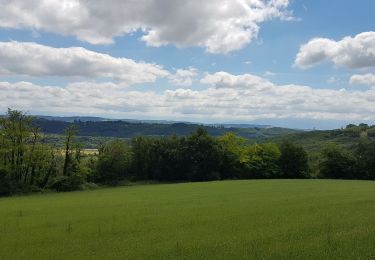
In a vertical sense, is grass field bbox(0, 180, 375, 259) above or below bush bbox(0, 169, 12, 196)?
above

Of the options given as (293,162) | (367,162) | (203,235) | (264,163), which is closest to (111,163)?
(264,163)

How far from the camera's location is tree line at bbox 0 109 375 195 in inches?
3263

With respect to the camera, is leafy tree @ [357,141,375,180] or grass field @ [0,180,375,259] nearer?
grass field @ [0,180,375,259]

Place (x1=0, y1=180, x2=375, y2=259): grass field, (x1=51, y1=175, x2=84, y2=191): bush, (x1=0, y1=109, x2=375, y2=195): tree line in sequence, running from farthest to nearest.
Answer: (x1=0, y1=109, x2=375, y2=195): tree line
(x1=51, y1=175, x2=84, y2=191): bush
(x1=0, y1=180, x2=375, y2=259): grass field

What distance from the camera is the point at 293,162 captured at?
10531 cm

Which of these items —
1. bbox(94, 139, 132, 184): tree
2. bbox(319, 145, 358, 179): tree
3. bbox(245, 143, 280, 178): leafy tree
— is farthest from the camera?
bbox(245, 143, 280, 178): leafy tree

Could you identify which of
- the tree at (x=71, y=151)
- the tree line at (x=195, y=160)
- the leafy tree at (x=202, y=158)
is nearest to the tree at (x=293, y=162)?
the tree line at (x=195, y=160)

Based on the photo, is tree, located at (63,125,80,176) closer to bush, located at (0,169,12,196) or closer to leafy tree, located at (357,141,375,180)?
bush, located at (0,169,12,196)

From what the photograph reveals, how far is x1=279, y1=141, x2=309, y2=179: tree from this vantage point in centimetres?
10431

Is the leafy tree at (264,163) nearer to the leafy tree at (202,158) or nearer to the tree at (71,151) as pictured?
the leafy tree at (202,158)

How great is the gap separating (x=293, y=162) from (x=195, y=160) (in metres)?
24.4

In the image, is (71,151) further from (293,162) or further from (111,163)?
(293,162)

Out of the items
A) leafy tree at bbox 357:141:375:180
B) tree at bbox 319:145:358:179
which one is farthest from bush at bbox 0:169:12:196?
leafy tree at bbox 357:141:375:180

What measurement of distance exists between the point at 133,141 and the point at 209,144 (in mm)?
18581
